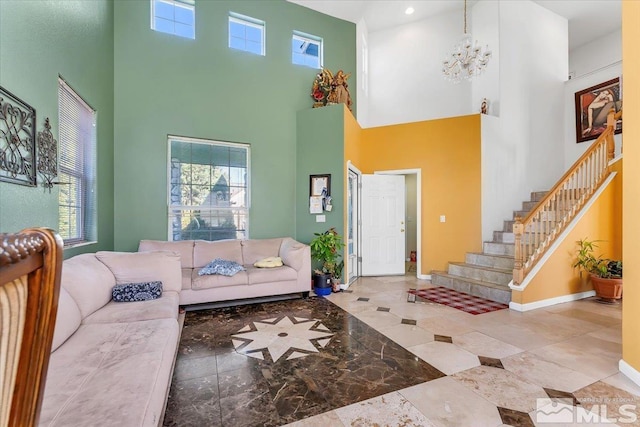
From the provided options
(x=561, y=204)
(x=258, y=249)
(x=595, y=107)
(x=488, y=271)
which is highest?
(x=595, y=107)

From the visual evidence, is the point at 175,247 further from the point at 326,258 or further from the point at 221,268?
the point at 326,258

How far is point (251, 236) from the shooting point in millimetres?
4652

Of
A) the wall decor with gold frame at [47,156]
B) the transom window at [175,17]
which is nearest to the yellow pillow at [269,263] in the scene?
the wall decor with gold frame at [47,156]

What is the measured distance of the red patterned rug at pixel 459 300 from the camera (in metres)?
3.54

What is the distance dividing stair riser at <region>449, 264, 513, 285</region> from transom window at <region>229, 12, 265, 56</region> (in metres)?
4.80

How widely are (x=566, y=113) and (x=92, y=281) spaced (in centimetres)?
822

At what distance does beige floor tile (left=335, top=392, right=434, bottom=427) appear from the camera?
161cm

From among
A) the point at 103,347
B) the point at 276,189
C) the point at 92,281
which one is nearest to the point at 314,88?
the point at 276,189

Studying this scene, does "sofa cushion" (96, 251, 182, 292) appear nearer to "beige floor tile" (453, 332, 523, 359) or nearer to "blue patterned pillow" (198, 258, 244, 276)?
"blue patterned pillow" (198, 258, 244, 276)

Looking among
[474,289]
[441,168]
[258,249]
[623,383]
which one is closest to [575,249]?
[474,289]

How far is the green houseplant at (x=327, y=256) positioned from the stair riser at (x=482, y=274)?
1.91 metres

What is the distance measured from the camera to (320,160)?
15.3ft

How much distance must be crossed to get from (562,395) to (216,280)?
3.31 meters

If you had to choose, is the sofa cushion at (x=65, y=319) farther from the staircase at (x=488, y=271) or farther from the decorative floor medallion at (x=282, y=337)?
the staircase at (x=488, y=271)
